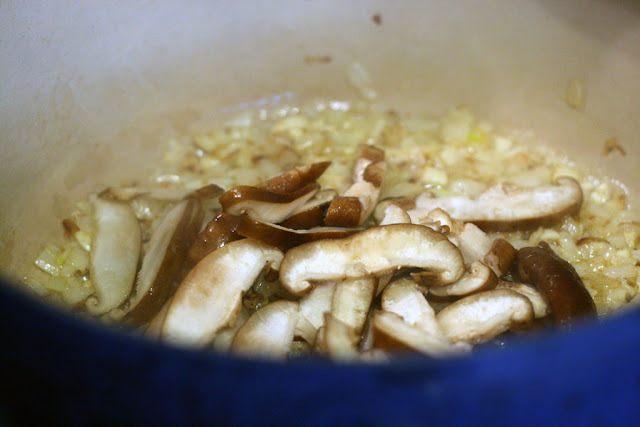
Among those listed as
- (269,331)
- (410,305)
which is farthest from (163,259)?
(410,305)

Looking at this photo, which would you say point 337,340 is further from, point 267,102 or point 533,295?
point 267,102

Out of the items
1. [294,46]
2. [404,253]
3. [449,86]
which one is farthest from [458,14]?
[404,253]

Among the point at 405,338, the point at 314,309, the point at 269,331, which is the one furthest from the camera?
the point at 314,309

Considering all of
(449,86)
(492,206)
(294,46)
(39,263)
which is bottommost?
(39,263)

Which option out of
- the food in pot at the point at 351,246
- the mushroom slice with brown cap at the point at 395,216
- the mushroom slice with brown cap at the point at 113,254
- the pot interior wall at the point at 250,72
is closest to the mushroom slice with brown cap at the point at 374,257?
the food in pot at the point at 351,246

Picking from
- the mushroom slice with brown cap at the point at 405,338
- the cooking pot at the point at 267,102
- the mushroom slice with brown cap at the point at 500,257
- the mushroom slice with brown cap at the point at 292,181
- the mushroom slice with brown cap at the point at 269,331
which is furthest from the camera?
→ the mushroom slice with brown cap at the point at 292,181

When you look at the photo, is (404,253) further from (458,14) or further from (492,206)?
(458,14)

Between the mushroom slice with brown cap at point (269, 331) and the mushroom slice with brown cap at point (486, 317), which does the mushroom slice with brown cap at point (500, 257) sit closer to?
the mushroom slice with brown cap at point (486, 317)
